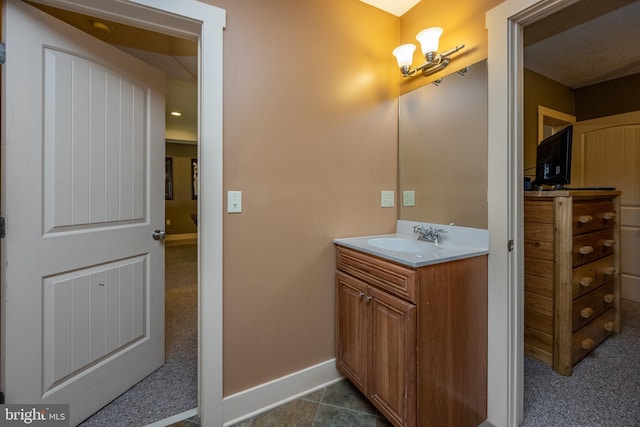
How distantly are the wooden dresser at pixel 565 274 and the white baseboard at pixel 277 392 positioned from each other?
1.47 m

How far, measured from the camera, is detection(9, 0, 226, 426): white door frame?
1.35 m

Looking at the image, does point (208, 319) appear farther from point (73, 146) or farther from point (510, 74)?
point (510, 74)

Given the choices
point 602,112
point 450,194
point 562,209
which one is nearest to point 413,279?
point 450,194

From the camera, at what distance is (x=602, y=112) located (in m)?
3.18

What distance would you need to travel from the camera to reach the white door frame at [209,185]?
1.35 meters

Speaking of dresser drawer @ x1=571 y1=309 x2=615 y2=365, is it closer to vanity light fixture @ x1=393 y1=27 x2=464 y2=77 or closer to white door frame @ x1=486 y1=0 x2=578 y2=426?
white door frame @ x1=486 y1=0 x2=578 y2=426

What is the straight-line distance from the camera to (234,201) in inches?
57.3

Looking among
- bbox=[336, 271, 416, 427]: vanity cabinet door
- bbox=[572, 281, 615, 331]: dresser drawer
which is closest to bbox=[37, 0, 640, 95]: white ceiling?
bbox=[336, 271, 416, 427]: vanity cabinet door

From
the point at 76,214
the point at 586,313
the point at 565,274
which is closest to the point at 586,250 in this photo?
the point at 565,274

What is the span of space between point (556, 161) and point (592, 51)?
150 cm

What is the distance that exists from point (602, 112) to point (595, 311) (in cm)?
252

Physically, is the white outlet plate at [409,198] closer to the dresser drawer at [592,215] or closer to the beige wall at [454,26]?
the beige wall at [454,26]

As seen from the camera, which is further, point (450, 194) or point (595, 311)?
point (595, 311)

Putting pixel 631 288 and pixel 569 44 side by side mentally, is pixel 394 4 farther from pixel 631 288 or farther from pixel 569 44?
pixel 631 288
